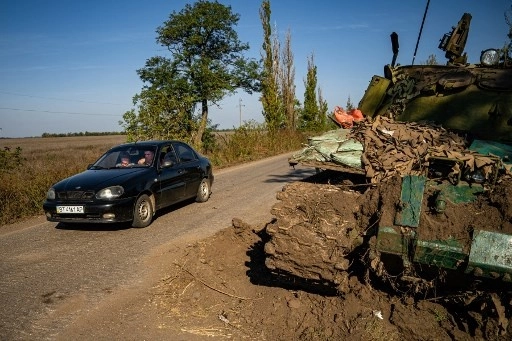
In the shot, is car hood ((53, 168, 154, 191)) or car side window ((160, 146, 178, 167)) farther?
car side window ((160, 146, 178, 167))

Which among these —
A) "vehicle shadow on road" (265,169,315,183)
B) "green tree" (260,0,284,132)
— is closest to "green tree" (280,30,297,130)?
"green tree" (260,0,284,132)

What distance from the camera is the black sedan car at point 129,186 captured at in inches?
285

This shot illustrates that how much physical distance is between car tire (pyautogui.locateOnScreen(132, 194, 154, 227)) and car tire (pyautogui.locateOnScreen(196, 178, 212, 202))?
200cm

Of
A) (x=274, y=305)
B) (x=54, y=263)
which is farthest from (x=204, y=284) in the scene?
(x=54, y=263)

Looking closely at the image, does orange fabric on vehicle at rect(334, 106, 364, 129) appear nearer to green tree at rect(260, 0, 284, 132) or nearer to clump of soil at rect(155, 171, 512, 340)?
clump of soil at rect(155, 171, 512, 340)

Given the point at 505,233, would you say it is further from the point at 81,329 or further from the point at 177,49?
the point at 177,49

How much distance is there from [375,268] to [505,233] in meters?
1.00

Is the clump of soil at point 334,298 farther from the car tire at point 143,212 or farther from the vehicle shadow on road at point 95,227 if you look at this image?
the vehicle shadow on road at point 95,227

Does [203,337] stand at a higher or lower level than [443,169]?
lower

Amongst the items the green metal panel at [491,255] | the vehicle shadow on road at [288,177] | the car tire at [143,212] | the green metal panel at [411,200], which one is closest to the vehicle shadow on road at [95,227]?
the car tire at [143,212]

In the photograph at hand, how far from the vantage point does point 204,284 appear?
4.82 m

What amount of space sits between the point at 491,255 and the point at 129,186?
591cm

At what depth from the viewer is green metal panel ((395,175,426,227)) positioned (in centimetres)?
333

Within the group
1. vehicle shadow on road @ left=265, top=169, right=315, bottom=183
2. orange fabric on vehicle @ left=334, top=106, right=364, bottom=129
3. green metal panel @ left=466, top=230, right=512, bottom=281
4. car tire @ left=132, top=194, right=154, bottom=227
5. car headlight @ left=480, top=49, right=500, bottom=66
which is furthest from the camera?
vehicle shadow on road @ left=265, top=169, right=315, bottom=183
